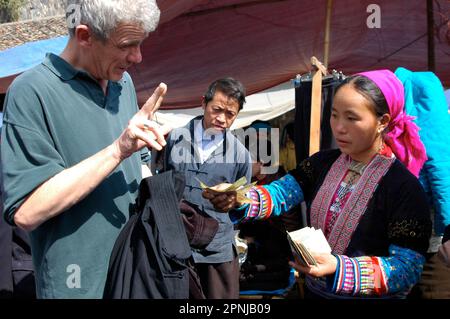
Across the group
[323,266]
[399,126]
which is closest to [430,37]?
[399,126]

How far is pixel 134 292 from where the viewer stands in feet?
4.90

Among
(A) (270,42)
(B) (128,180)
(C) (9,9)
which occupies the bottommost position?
(B) (128,180)

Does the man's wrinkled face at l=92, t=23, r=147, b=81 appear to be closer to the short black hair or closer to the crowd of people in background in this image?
the crowd of people in background

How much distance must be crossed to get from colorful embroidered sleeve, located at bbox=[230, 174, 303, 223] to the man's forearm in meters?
0.70

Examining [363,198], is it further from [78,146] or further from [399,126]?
[78,146]

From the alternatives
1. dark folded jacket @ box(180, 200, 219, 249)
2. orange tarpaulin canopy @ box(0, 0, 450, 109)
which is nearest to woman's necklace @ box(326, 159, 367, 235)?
dark folded jacket @ box(180, 200, 219, 249)

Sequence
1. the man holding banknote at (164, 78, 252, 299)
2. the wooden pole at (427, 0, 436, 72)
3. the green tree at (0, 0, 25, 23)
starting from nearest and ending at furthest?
the man holding banknote at (164, 78, 252, 299) → the wooden pole at (427, 0, 436, 72) → the green tree at (0, 0, 25, 23)

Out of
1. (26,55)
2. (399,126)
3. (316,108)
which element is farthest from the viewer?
(26,55)

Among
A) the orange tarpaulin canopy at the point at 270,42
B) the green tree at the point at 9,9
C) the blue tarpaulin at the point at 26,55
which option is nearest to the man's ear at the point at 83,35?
the orange tarpaulin canopy at the point at 270,42

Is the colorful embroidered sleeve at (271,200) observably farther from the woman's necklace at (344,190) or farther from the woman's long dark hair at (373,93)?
the woman's long dark hair at (373,93)

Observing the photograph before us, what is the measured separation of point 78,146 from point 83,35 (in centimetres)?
35

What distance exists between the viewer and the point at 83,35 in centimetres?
154

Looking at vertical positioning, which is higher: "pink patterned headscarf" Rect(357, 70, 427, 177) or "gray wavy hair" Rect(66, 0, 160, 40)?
"gray wavy hair" Rect(66, 0, 160, 40)

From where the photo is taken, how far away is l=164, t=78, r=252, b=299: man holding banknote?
317cm
